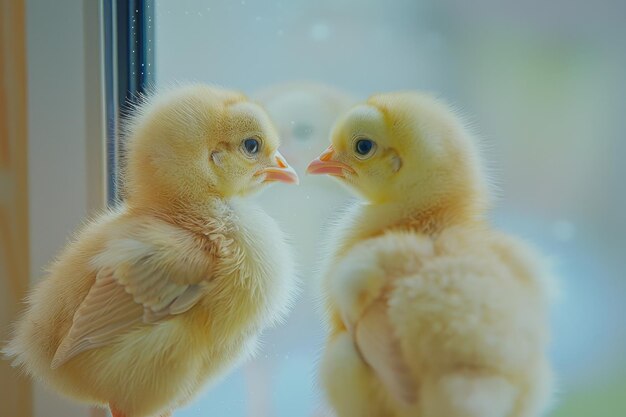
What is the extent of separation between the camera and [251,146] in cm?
80

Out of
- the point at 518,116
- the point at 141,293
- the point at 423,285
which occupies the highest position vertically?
the point at 518,116

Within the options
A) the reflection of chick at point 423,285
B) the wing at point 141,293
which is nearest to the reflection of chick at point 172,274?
the wing at point 141,293

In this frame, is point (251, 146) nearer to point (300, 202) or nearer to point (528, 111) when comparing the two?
point (300, 202)

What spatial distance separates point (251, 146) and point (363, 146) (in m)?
0.15

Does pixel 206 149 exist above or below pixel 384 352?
above

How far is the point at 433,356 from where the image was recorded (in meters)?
0.61

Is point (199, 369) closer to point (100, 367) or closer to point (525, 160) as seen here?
point (100, 367)

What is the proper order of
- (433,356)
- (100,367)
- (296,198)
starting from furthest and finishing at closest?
(296,198)
(100,367)
(433,356)

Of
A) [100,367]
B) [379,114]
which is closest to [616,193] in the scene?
[379,114]

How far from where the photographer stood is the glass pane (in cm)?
81

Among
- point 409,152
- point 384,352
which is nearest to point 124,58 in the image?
point 409,152

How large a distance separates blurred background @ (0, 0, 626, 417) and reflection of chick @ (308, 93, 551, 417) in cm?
11

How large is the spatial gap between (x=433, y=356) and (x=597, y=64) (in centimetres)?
43

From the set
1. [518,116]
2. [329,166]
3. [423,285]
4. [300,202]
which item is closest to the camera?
[423,285]
